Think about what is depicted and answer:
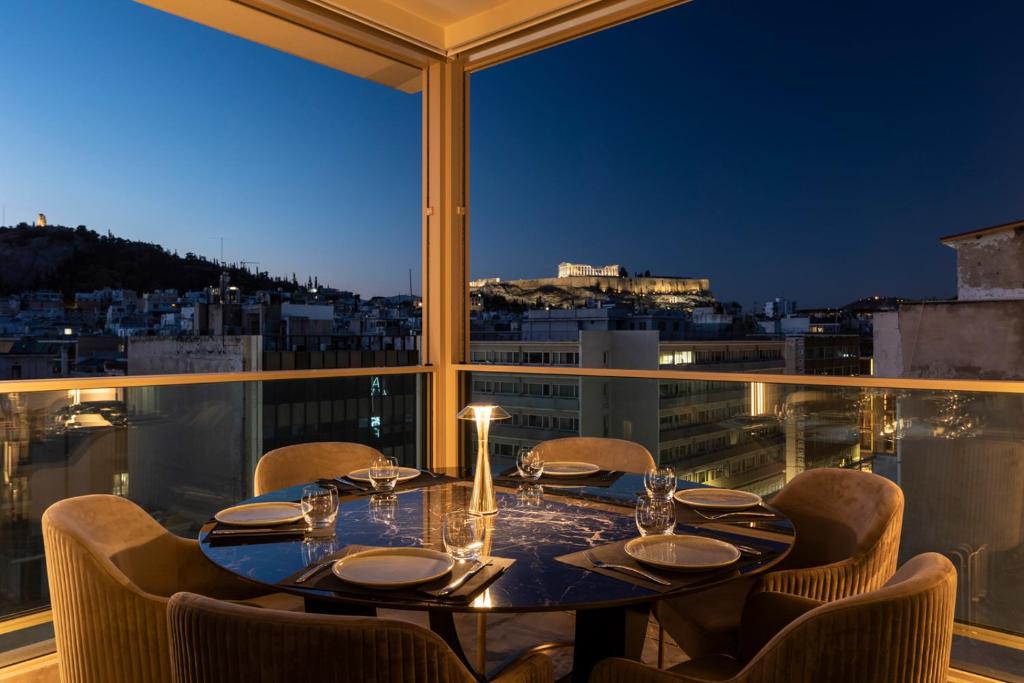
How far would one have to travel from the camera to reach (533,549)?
160 centimetres

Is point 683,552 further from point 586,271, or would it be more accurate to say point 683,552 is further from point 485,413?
point 586,271

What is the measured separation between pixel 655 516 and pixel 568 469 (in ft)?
2.62

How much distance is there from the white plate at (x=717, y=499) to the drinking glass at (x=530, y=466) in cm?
44

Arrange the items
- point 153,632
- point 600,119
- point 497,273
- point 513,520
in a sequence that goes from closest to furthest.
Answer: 1. point 153,632
2. point 513,520
3. point 497,273
4. point 600,119

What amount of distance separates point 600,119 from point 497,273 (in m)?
1.90

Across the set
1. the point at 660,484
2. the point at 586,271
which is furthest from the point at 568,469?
the point at 586,271

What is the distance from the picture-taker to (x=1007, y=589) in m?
2.59

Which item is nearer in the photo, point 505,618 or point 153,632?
point 153,632

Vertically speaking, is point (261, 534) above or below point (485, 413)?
below

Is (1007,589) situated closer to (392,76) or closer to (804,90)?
(804,90)

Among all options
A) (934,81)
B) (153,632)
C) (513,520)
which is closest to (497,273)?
(934,81)

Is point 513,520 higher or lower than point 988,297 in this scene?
lower

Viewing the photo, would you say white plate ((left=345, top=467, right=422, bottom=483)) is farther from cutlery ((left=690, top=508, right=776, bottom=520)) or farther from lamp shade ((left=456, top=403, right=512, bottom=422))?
cutlery ((left=690, top=508, right=776, bottom=520))

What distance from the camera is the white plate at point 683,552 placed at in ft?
4.76
